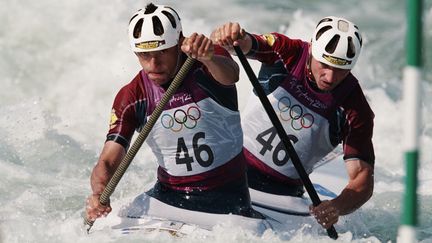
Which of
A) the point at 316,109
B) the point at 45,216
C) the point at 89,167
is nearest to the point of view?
the point at 316,109

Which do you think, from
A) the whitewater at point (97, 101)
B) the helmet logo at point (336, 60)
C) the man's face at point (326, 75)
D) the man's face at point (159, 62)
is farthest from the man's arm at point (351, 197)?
the man's face at point (159, 62)

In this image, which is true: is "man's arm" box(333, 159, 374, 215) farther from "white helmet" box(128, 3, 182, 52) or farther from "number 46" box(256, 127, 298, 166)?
"white helmet" box(128, 3, 182, 52)

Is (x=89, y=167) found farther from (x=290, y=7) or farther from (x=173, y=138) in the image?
(x=290, y=7)

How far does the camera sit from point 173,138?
5910 mm

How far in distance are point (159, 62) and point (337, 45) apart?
1.03 metres

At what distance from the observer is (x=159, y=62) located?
5.63 m

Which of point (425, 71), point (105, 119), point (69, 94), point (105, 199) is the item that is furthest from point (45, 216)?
point (425, 71)

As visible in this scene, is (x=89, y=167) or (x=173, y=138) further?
(x=89, y=167)

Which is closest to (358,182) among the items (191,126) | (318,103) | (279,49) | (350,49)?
(318,103)

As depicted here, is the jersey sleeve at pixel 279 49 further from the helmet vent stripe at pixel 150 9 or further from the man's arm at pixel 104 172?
the man's arm at pixel 104 172

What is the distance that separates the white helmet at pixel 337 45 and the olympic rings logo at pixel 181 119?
2.54 feet

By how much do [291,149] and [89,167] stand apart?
2.90m

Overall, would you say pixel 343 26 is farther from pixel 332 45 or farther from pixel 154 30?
pixel 154 30

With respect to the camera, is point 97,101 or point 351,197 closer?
point 351,197
